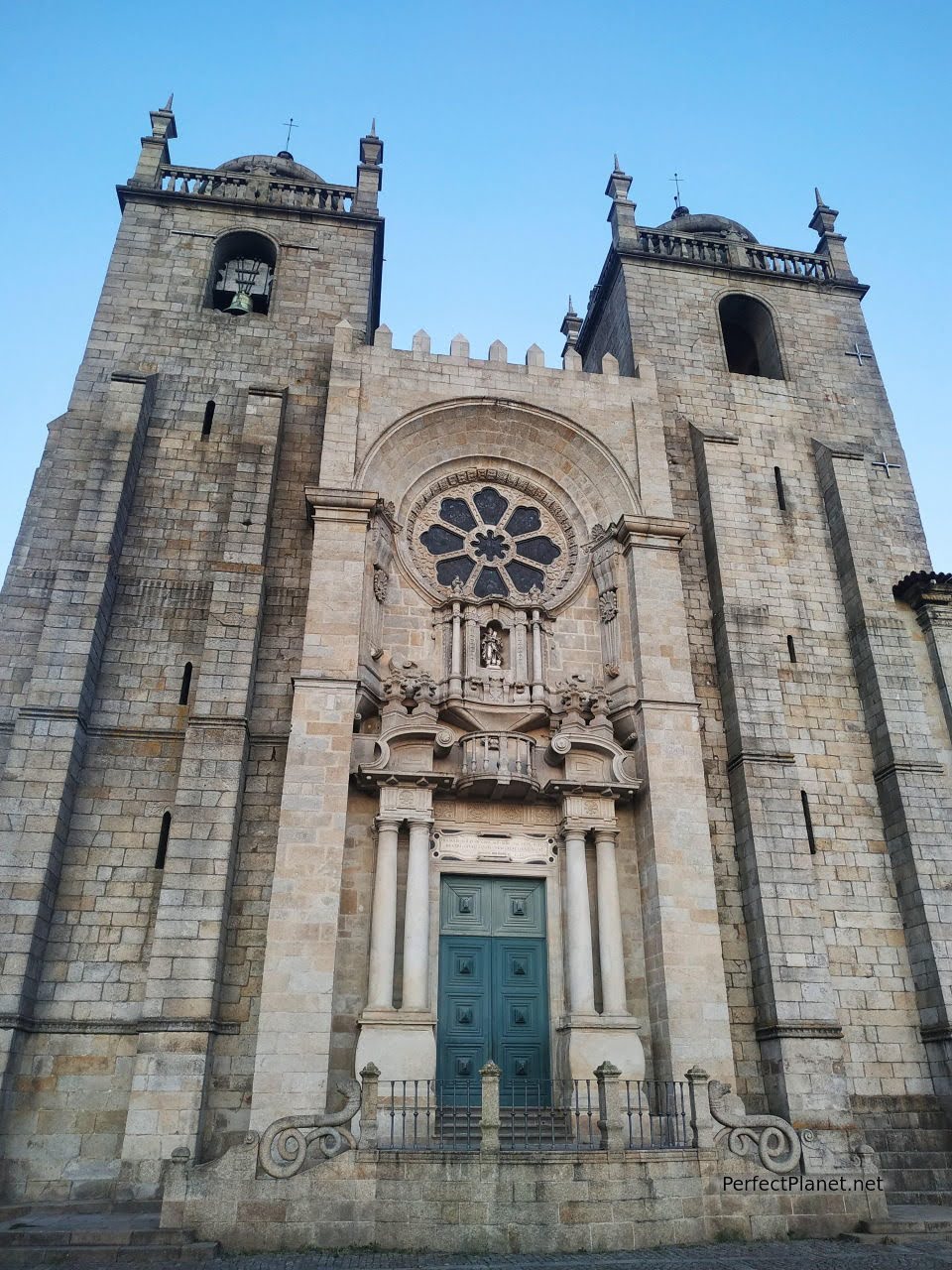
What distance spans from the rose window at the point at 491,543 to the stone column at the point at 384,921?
458cm

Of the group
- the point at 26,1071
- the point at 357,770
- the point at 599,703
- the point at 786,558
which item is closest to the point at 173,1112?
the point at 26,1071

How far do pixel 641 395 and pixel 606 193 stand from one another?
799cm

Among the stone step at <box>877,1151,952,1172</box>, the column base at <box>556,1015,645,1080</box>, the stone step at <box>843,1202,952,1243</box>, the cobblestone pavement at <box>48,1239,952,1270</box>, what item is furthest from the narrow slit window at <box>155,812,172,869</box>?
the stone step at <box>877,1151,952,1172</box>

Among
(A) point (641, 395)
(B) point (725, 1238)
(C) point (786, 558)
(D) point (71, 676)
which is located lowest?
(B) point (725, 1238)

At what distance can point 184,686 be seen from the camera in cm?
1337

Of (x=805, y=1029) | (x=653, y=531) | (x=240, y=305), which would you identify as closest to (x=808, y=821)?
(x=805, y=1029)

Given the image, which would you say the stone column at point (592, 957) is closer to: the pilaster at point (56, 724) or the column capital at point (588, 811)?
the column capital at point (588, 811)

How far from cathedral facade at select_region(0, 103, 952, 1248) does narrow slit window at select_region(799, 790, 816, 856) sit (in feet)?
0.23

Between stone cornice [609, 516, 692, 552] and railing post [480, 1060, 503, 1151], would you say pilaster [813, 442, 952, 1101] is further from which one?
railing post [480, 1060, 503, 1151]

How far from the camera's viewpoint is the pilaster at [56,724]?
1093 cm

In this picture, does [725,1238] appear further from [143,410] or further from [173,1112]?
[143,410]

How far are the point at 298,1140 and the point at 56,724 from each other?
631 centimetres

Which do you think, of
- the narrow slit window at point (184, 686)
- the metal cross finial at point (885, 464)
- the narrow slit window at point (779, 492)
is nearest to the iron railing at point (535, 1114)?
the narrow slit window at point (184, 686)

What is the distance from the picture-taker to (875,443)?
60.6 feet
